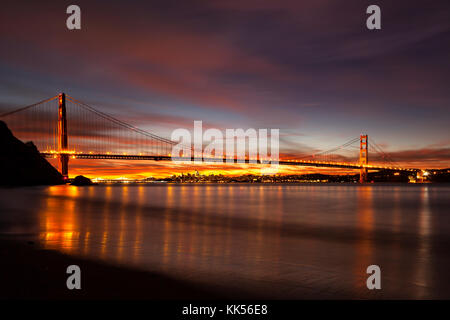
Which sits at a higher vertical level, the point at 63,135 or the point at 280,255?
the point at 63,135

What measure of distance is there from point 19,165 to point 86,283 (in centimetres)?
7559

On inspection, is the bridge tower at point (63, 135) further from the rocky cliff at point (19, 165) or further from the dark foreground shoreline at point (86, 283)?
the dark foreground shoreline at point (86, 283)

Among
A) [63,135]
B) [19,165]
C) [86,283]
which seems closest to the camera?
[86,283]

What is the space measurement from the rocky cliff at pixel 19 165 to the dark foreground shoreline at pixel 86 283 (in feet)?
217

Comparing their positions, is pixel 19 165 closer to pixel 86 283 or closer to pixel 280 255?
pixel 280 255

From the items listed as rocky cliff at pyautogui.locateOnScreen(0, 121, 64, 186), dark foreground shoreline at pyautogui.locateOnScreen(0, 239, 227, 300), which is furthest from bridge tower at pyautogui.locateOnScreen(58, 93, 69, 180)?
dark foreground shoreline at pyautogui.locateOnScreen(0, 239, 227, 300)

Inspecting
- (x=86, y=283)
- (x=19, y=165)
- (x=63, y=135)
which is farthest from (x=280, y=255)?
(x=19, y=165)

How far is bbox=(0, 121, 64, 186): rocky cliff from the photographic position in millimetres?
66938

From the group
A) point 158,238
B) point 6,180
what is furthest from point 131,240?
point 6,180

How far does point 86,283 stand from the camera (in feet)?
15.9

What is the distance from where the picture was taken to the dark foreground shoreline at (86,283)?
169 inches

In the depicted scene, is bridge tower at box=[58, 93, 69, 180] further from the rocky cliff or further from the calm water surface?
the calm water surface
